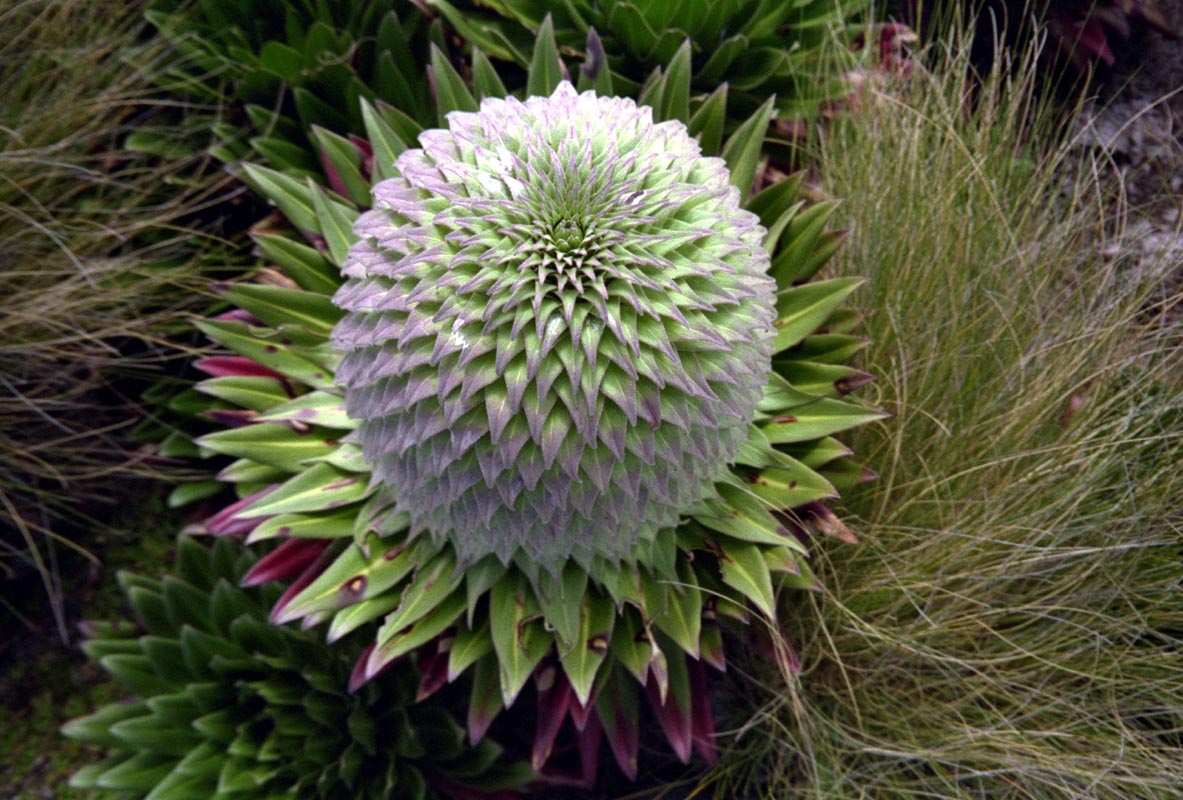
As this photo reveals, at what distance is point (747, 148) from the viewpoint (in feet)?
6.09

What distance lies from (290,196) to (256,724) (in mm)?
1235

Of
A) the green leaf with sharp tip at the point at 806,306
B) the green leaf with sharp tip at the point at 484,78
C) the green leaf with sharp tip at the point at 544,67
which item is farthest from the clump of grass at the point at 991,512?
the green leaf with sharp tip at the point at 484,78

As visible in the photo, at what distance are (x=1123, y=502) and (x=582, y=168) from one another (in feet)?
4.04

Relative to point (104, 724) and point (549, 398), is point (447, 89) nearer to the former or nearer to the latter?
point (549, 398)

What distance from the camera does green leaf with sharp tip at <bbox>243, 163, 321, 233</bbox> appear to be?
1917 mm

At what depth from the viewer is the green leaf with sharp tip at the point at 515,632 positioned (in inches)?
64.6

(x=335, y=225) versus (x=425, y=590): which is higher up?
(x=335, y=225)

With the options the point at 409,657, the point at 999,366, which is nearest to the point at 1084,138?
the point at 999,366

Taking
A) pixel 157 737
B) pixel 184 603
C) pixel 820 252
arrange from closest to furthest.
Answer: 1. pixel 820 252
2. pixel 157 737
3. pixel 184 603

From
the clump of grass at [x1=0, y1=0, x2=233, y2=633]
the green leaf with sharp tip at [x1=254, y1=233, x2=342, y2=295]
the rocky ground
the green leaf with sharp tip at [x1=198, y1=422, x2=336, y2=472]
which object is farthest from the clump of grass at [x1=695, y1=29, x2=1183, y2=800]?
the clump of grass at [x1=0, y1=0, x2=233, y2=633]

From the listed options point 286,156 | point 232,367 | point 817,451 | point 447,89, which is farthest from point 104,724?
point 817,451

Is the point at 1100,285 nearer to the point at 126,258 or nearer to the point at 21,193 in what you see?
the point at 126,258

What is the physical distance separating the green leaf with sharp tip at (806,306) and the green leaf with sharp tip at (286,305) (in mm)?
917

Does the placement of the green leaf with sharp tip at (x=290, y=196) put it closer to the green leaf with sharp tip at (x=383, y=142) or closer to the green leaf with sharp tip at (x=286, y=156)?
the green leaf with sharp tip at (x=383, y=142)
